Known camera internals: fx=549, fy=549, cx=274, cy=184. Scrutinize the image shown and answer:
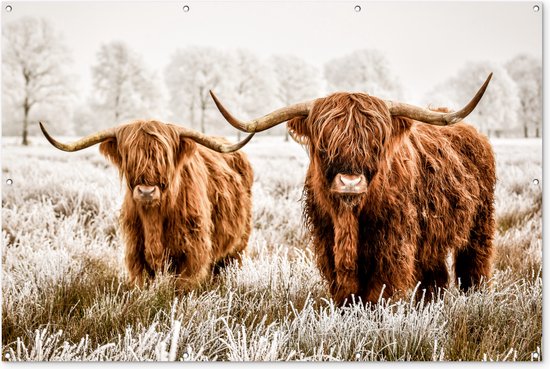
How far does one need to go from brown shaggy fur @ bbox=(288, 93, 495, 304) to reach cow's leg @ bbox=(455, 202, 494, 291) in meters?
0.08

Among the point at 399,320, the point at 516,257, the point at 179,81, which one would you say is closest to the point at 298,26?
the point at 179,81

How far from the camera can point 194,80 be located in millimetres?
4195

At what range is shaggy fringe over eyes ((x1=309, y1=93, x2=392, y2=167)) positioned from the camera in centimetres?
287

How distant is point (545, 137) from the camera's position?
3.60m

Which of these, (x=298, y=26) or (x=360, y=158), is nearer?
(x=360, y=158)

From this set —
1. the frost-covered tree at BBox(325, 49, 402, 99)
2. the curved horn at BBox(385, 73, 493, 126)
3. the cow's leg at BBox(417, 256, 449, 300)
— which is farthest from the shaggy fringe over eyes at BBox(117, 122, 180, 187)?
the cow's leg at BBox(417, 256, 449, 300)

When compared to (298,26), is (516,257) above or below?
below

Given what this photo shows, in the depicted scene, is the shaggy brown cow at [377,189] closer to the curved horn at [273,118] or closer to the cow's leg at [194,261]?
the curved horn at [273,118]

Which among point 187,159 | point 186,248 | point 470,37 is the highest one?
point 470,37

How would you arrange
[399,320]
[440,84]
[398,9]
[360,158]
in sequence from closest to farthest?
1. [360,158]
2. [399,320]
3. [398,9]
4. [440,84]

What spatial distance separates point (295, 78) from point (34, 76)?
1.90 metres

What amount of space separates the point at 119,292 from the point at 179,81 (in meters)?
1.61

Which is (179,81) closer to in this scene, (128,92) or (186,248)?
(128,92)

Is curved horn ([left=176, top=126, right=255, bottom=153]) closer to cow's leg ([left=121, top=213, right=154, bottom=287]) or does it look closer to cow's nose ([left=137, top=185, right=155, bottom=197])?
cow's nose ([left=137, top=185, right=155, bottom=197])
